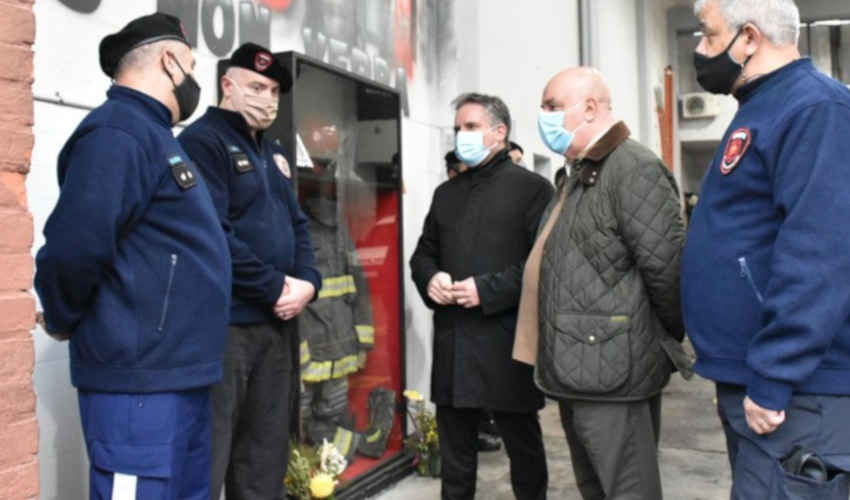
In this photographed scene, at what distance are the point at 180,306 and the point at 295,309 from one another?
0.85 meters

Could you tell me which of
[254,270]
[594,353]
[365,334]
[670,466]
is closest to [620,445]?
[594,353]

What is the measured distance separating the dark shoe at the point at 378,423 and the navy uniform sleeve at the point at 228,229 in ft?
5.91

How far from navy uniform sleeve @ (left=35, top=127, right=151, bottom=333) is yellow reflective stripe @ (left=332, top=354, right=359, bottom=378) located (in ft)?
7.08

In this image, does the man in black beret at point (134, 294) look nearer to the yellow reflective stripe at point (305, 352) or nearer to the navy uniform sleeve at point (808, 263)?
the navy uniform sleeve at point (808, 263)

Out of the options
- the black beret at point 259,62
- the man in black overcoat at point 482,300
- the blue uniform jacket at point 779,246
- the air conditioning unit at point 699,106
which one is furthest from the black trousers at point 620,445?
the air conditioning unit at point 699,106

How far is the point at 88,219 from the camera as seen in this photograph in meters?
1.98

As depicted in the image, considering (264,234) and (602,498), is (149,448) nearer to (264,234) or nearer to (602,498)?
(264,234)

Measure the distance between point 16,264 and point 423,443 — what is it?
3.08 m

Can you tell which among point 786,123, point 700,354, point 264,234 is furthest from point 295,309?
point 786,123

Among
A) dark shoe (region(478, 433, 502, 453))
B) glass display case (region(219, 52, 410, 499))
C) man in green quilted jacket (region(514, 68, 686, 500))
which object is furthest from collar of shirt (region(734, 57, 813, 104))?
dark shoe (region(478, 433, 502, 453))

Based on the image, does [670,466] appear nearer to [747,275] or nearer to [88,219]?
[747,275]

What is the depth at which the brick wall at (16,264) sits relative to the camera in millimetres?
1723

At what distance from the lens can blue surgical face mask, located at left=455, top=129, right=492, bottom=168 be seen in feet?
11.7

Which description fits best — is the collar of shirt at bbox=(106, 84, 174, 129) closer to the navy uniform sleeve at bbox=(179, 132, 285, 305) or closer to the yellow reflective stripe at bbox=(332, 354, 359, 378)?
the navy uniform sleeve at bbox=(179, 132, 285, 305)
